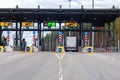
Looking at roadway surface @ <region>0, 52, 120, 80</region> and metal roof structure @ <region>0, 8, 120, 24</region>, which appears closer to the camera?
roadway surface @ <region>0, 52, 120, 80</region>

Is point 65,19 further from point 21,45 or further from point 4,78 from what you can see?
point 4,78

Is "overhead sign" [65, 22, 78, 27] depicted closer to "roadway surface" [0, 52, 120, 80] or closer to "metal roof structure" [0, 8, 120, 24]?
"metal roof structure" [0, 8, 120, 24]

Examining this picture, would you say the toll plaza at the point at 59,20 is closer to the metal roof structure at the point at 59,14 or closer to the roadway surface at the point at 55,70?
the metal roof structure at the point at 59,14

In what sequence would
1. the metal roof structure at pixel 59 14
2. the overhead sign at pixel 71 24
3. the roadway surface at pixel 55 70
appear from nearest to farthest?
the roadway surface at pixel 55 70 < the metal roof structure at pixel 59 14 < the overhead sign at pixel 71 24

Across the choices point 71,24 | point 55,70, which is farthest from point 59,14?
point 55,70

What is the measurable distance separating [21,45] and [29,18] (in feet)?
24.3

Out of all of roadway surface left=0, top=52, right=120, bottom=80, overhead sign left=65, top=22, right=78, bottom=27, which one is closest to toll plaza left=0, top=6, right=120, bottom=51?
overhead sign left=65, top=22, right=78, bottom=27

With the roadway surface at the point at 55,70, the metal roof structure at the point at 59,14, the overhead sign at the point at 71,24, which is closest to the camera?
the roadway surface at the point at 55,70

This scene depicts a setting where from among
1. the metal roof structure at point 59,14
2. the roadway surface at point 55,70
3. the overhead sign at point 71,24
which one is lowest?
the roadway surface at point 55,70

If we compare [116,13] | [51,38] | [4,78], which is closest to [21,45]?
[116,13]

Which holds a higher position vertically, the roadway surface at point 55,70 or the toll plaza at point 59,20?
the toll plaza at point 59,20

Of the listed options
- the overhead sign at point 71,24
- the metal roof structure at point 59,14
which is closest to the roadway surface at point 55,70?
the metal roof structure at point 59,14

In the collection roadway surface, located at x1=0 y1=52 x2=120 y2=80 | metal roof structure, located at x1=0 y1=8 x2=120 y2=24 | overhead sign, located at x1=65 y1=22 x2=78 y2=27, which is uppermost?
metal roof structure, located at x1=0 y1=8 x2=120 y2=24

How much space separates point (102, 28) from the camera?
87.7m
